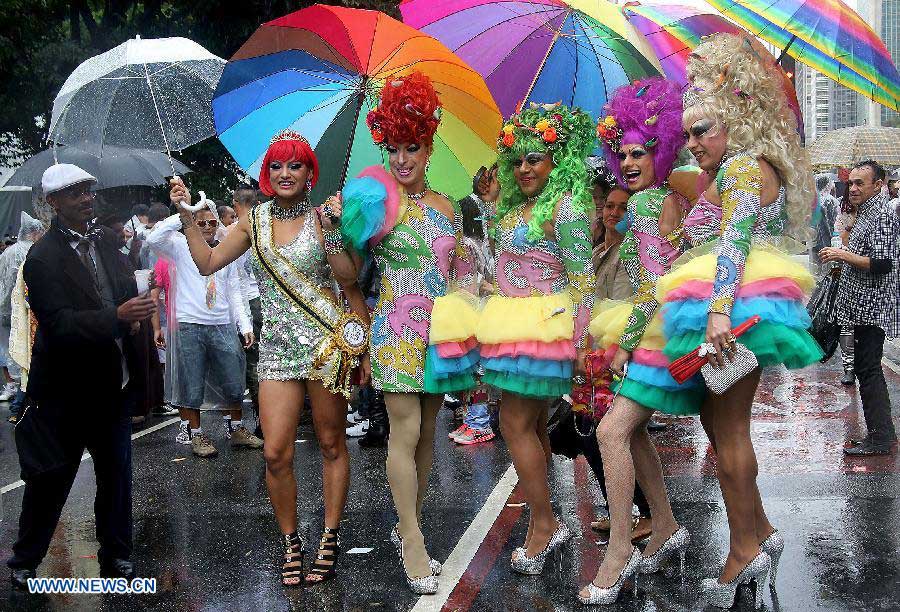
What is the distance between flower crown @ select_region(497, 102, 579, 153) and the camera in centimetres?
553

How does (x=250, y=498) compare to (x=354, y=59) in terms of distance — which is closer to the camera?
(x=354, y=59)

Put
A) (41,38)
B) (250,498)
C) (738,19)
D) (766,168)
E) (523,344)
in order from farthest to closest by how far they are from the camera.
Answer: (41,38), (250,498), (738,19), (523,344), (766,168)

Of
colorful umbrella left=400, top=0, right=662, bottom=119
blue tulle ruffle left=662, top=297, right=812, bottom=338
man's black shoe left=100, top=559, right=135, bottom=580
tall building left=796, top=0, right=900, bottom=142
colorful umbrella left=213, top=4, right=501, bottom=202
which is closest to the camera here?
blue tulle ruffle left=662, top=297, right=812, bottom=338

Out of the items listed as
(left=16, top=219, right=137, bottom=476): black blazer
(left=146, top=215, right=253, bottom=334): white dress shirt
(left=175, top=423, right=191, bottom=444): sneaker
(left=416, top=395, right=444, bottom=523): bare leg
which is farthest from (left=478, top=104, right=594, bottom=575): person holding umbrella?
(left=175, top=423, right=191, bottom=444): sneaker

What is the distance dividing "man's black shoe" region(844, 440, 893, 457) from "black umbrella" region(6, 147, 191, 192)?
555 centimetres

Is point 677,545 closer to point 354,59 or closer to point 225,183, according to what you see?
point 354,59

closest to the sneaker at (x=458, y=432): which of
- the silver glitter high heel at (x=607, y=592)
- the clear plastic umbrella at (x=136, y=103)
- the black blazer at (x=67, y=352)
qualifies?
the clear plastic umbrella at (x=136, y=103)

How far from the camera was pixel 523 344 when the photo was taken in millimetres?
5340

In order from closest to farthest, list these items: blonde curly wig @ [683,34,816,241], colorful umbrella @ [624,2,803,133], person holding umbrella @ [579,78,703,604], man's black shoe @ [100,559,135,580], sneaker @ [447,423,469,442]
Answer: blonde curly wig @ [683,34,816,241] < person holding umbrella @ [579,78,703,604] < man's black shoe @ [100,559,135,580] < colorful umbrella @ [624,2,803,133] < sneaker @ [447,423,469,442]

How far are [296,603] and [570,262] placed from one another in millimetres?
2223

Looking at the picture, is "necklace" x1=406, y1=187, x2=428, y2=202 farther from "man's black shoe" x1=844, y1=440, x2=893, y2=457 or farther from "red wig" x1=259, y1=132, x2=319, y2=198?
"man's black shoe" x1=844, y1=440, x2=893, y2=457

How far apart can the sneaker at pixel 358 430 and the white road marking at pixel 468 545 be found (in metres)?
2.21

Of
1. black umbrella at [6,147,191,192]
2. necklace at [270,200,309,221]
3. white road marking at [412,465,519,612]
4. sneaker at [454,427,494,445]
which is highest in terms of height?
black umbrella at [6,147,191,192]

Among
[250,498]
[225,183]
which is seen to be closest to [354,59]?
[250,498]
